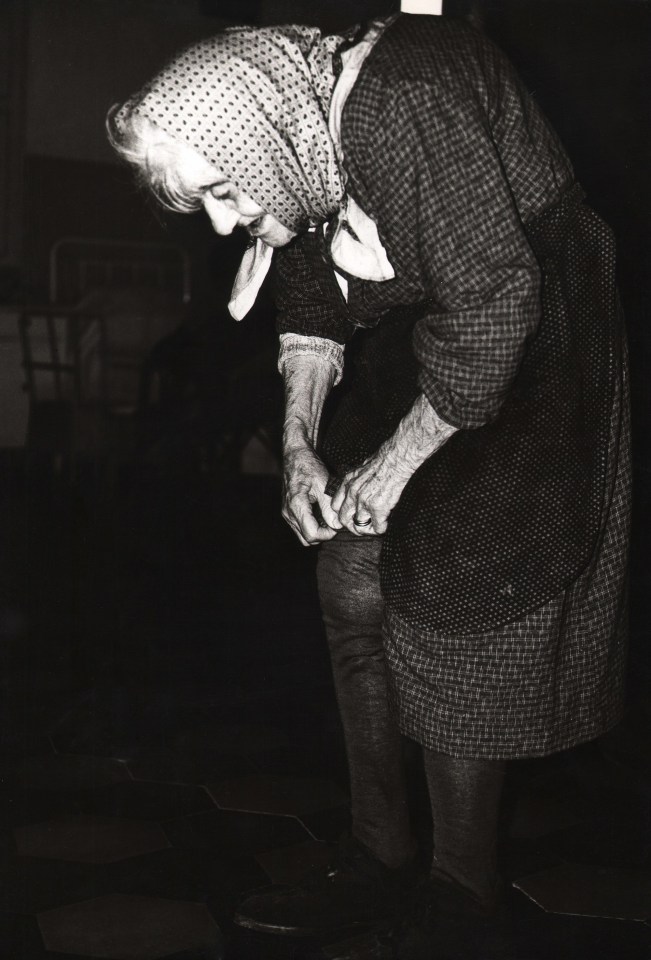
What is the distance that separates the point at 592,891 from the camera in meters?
1.26

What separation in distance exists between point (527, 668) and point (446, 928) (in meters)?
0.30

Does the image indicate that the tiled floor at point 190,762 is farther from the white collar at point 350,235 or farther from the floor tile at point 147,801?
the white collar at point 350,235

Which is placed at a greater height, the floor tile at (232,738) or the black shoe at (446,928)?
the black shoe at (446,928)

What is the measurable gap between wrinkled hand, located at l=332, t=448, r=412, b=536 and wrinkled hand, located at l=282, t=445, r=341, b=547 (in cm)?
3

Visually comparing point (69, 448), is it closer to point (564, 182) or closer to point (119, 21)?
point (119, 21)

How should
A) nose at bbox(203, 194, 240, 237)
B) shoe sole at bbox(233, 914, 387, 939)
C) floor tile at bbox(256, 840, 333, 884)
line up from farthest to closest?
1. floor tile at bbox(256, 840, 333, 884)
2. shoe sole at bbox(233, 914, 387, 939)
3. nose at bbox(203, 194, 240, 237)

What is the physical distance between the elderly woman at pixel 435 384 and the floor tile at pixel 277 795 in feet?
0.96

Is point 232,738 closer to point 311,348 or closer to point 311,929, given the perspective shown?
point 311,929

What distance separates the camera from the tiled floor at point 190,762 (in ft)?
3.89

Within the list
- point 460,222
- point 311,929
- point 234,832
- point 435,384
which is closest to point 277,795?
point 234,832

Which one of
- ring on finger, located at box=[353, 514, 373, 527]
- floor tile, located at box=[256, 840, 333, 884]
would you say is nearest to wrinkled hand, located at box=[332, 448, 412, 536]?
ring on finger, located at box=[353, 514, 373, 527]

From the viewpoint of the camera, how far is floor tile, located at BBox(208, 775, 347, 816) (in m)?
1.47

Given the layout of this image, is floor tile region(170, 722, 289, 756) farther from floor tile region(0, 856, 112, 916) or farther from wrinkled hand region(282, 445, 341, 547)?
wrinkled hand region(282, 445, 341, 547)

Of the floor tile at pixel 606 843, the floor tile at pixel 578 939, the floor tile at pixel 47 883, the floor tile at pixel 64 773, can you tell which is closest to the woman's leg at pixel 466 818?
the floor tile at pixel 578 939
